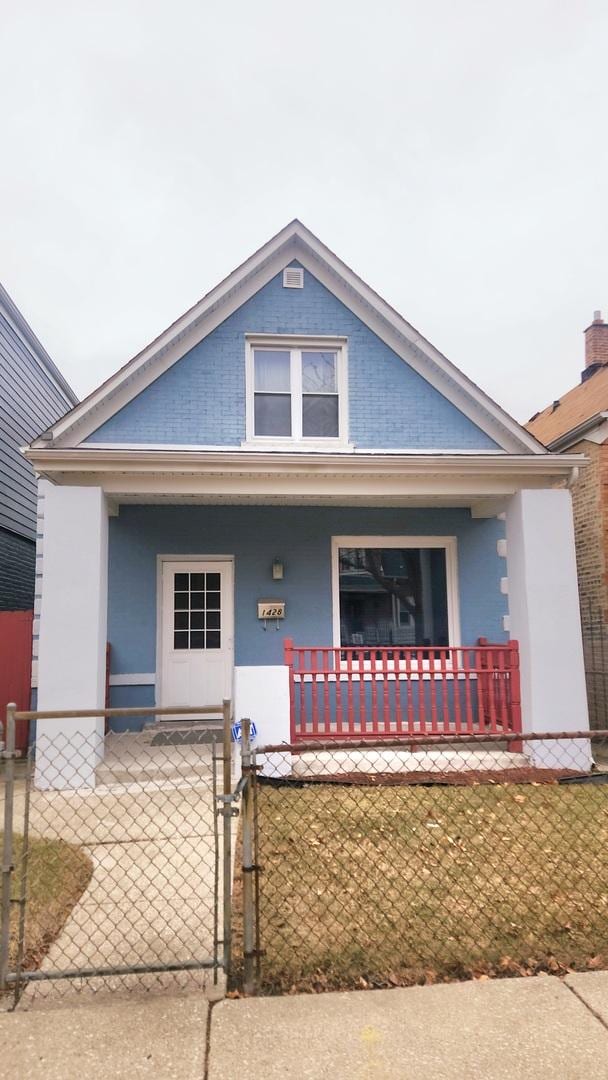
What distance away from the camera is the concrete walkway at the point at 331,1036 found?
2.23 metres

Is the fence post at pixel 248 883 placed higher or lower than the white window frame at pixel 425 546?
lower

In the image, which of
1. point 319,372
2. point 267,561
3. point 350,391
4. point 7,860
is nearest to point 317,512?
point 267,561

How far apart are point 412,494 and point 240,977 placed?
18.2 feet

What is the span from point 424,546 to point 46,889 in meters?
6.39

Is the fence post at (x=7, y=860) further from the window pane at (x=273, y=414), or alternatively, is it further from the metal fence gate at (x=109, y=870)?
the window pane at (x=273, y=414)

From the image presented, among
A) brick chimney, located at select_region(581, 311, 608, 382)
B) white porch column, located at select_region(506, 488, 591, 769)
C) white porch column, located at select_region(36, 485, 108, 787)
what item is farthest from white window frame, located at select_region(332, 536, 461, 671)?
brick chimney, located at select_region(581, 311, 608, 382)

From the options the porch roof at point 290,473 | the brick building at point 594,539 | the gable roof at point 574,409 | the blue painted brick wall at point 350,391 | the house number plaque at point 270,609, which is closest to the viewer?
the porch roof at point 290,473

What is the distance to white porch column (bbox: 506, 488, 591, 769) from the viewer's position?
6914mm

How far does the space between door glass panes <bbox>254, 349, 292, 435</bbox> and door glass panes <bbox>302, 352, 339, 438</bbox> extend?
0.23 m

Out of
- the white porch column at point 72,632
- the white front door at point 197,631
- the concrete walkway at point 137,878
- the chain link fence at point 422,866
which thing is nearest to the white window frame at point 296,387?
the white front door at point 197,631

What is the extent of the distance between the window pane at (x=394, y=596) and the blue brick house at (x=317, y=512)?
21 mm

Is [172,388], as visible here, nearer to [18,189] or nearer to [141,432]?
[141,432]

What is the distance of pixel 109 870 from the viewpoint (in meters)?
4.11

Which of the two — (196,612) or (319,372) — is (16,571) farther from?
(319,372)
